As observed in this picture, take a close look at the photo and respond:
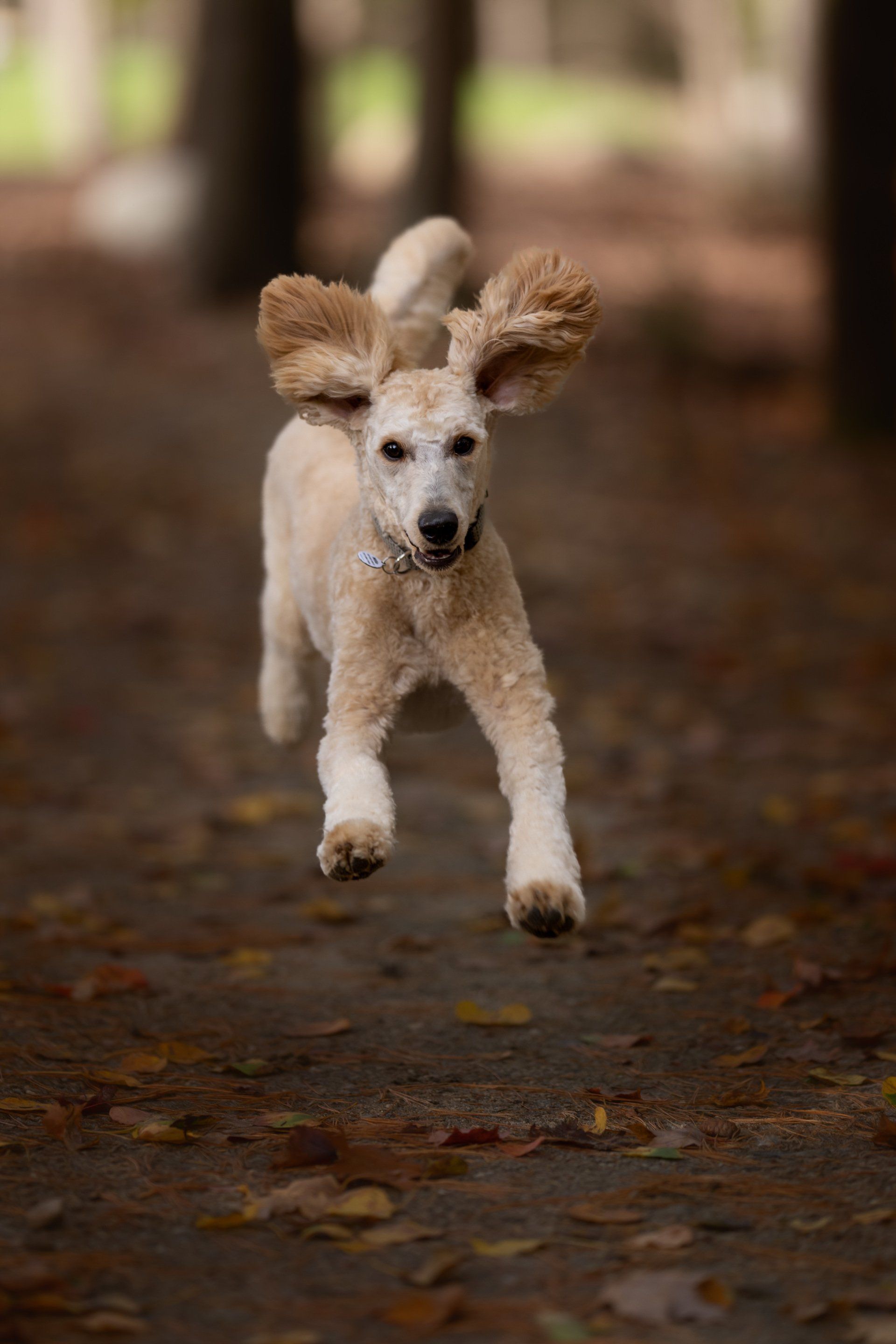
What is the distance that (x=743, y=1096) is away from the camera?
4082 mm

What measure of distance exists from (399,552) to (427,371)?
45 centimetres

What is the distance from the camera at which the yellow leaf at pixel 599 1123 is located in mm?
3814

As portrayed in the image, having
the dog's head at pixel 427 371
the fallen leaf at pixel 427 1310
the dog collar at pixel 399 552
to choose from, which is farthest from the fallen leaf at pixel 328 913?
the fallen leaf at pixel 427 1310

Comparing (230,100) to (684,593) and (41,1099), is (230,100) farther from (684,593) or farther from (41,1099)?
(41,1099)

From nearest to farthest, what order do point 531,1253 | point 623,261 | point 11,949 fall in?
point 531,1253 → point 11,949 → point 623,261

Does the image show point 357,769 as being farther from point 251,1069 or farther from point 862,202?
point 862,202

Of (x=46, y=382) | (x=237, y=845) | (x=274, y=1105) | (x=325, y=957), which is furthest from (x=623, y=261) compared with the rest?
(x=274, y=1105)

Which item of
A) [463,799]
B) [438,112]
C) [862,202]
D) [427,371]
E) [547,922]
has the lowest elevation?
[463,799]

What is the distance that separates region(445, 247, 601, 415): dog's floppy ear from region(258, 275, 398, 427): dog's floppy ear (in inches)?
7.6

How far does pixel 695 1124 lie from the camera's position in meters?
3.88

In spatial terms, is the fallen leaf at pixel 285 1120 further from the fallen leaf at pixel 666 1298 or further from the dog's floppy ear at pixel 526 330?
the dog's floppy ear at pixel 526 330

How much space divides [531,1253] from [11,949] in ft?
9.19

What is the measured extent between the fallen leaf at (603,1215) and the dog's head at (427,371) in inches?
57.8

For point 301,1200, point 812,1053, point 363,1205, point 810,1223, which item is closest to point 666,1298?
point 810,1223
